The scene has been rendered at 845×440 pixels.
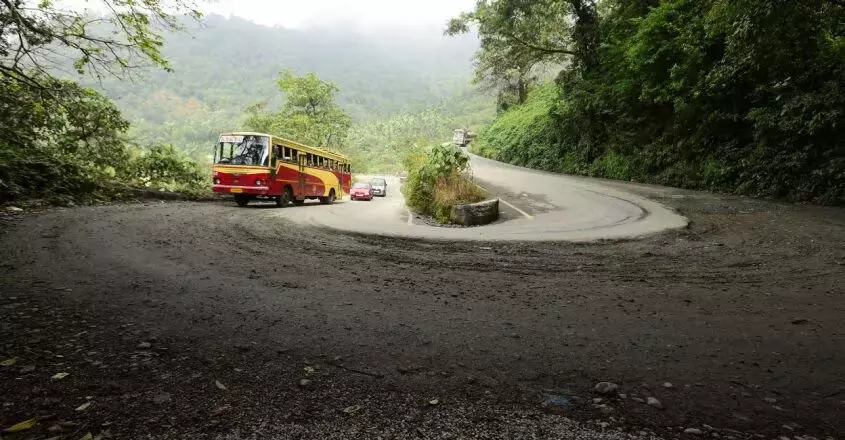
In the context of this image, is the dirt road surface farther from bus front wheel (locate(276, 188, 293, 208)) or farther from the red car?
the red car

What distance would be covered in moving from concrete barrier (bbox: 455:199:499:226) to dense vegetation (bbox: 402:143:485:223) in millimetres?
522

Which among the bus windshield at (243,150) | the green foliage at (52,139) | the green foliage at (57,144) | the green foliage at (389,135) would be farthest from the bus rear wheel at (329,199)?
the green foliage at (389,135)

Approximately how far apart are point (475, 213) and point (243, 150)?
32.1ft

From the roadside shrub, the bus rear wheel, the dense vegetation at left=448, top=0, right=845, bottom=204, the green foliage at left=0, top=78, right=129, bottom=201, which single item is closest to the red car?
the bus rear wheel

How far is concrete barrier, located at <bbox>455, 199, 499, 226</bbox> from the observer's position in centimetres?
1285

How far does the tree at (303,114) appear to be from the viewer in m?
49.0

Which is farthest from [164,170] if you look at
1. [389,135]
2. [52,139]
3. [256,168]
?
[389,135]

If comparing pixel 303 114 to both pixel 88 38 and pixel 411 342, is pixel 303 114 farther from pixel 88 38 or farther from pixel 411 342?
pixel 411 342

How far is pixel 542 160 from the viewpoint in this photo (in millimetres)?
34188

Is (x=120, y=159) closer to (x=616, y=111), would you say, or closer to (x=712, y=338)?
(x=712, y=338)

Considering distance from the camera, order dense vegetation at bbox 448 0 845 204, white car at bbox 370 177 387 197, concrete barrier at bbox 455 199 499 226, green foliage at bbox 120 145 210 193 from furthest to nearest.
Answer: white car at bbox 370 177 387 197
green foliage at bbox 120 145 210 193
dense vegetation at bbox 448 0 845 204
concrete barrier at bbox 455 199 499 226

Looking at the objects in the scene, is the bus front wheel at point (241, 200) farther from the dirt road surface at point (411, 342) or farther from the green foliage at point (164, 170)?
the dirt road surface at point (411, 342)

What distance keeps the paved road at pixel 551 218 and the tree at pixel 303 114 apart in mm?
33562

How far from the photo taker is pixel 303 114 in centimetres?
5131
